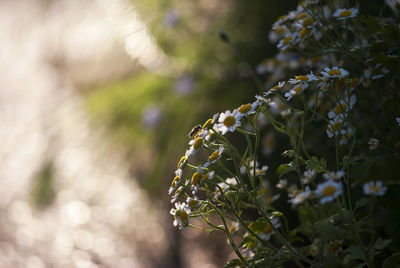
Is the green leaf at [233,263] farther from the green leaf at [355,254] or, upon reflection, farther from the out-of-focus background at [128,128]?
the out-of-focus background at [128,128]

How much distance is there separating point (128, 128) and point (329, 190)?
1229 mm

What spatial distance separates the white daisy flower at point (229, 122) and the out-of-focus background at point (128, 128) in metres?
0.77

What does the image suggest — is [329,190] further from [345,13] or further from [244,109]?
[345,13]

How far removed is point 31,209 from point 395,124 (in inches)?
58.4

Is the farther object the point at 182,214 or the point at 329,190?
the point at 182,214

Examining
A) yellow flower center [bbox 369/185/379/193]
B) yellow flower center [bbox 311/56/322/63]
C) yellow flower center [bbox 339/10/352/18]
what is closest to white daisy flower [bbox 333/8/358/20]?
yellow flower center [bbox 339/10/352/18]

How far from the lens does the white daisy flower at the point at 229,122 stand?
50 centimetres

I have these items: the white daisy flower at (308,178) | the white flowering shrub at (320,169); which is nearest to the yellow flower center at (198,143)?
the white flowering shrub at (320,169)

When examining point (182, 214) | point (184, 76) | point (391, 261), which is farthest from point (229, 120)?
point (184, 76)

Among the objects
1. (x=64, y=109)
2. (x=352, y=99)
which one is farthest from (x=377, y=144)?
(x=64, y=109)

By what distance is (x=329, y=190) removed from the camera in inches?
16.2

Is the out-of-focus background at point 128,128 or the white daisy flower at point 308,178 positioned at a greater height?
the out-of-focus background at point 128,128

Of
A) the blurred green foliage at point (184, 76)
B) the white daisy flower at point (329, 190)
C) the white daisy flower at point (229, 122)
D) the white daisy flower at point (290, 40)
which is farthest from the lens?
the blurred green foliage at point (184, 76)

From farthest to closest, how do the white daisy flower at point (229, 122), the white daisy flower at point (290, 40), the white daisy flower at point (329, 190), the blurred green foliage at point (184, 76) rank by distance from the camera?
1. the blurred green foliage at point (184, 76)
2. the white daisy flower at point (290, 40)
3. the white daisy flower at point (229, 122)
4. the white daisy flower at point (329, 190)
